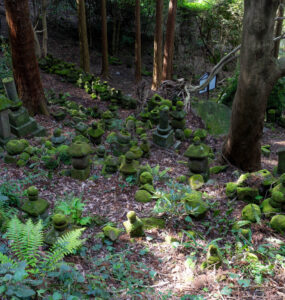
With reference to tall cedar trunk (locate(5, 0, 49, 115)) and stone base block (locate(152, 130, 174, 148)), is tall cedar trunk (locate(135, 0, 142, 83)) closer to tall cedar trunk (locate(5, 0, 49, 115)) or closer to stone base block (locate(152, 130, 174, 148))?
tall cedar trunk (locate(5, 0, 49, 115))

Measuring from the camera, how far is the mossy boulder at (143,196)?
523cm

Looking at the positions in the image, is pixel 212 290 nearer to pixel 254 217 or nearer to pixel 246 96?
pixel 254 217

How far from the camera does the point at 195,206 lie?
176 inches

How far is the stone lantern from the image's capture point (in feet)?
18.8

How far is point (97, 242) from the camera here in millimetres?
4055

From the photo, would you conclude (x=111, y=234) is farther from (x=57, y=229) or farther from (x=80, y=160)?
(x=80, y=160)

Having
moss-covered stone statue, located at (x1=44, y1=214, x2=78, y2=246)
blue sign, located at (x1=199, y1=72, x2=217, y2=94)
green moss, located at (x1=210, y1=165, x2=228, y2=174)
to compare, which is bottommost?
green moss, located at (x1=210, y1=165, x2=228, y2=174)

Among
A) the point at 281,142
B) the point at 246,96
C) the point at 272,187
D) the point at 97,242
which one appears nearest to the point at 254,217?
the point at 272,187

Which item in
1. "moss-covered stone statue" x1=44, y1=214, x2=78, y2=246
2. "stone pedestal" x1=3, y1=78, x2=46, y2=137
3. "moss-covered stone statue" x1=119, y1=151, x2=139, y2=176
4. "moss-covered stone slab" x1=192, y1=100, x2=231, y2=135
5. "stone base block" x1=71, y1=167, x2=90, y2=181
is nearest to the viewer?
"moss-covered stone statue" x1=44, y1=214, x2=78, y2=246

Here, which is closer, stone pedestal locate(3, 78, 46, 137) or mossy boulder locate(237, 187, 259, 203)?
mossy boulder locate(237, 187, 259, 203)

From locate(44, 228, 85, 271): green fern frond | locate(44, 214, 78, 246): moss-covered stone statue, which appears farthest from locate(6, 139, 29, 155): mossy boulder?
locate(44, 228, 85, 271): green fern frond

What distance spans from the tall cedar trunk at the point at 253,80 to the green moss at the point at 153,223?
3.00 meters

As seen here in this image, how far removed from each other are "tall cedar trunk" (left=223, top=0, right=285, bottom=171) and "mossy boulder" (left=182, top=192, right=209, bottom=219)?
7.79 ft

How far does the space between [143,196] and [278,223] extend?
219 cm
